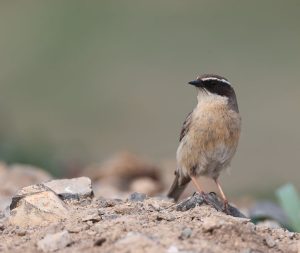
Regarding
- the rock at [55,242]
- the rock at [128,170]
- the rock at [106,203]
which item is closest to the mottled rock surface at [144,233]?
the rock at [55,242]

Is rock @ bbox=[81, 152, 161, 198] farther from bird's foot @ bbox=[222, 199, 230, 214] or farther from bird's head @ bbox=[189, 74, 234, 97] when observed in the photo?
bird's foot @ bbox=[222, 199, 230, 214]

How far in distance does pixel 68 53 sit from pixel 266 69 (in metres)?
4.95

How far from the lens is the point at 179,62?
25.6 metres

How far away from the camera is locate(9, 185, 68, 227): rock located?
825 cm

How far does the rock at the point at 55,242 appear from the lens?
24.3 feet

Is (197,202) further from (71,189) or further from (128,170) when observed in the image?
(128,170)

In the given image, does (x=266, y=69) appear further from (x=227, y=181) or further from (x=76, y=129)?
(x=227, y=181)

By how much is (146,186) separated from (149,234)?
5965 mm

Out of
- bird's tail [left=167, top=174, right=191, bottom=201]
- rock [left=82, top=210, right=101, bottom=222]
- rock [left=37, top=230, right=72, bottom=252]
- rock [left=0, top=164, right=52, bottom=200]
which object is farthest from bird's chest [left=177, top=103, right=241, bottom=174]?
rock [left=37, top=230, right=72, bottom=252]

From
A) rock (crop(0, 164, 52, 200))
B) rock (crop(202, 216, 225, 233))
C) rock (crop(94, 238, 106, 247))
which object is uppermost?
rock (crop(0, 164, 52, 200))

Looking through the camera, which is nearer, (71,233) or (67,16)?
(71,233)

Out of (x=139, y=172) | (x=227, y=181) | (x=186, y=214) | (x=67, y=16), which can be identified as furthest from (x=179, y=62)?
(x=186, y=214)

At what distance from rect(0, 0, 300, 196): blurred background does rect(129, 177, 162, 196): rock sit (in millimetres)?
1496

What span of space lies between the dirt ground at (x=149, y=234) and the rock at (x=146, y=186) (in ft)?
15.2
